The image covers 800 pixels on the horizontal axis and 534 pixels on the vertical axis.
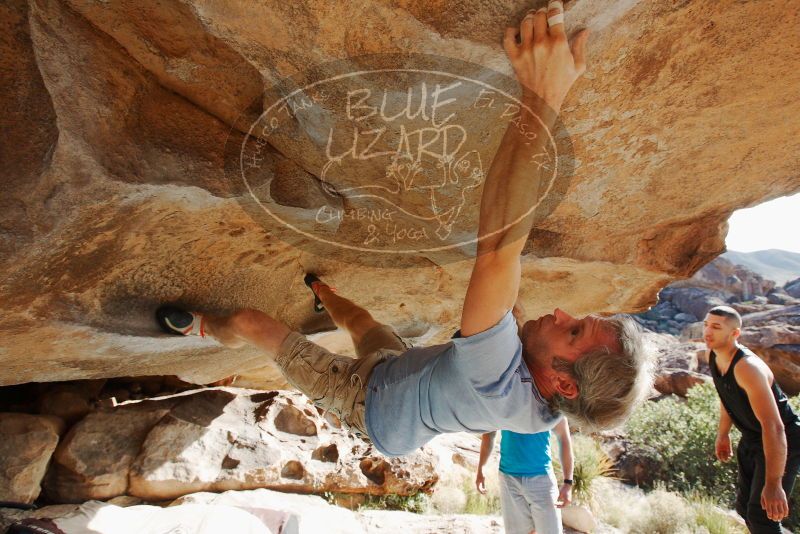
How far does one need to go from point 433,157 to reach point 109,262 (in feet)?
5.69

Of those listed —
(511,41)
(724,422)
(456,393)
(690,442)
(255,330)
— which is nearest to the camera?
(511,41)

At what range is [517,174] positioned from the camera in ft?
5.22

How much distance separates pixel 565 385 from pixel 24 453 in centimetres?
415

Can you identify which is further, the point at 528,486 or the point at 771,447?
the point at 528,486

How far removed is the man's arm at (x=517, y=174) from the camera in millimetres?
1514

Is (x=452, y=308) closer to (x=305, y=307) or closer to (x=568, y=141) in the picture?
(x=305, y=307)

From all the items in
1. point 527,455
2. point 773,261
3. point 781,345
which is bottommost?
point 527,455

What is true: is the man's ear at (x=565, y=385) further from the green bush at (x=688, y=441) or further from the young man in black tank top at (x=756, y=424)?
the green bush at (x=688, y=441)

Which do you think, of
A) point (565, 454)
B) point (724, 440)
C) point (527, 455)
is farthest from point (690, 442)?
point (527, 455)

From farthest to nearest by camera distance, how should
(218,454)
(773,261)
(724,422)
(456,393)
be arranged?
(773,261)
(218,454)
(724,422)
(456,393)

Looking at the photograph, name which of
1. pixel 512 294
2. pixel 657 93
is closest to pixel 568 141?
pixel 657 93

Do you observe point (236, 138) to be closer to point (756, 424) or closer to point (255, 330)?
point (255, 330)

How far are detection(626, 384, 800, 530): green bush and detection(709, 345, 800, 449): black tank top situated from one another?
19.7ft

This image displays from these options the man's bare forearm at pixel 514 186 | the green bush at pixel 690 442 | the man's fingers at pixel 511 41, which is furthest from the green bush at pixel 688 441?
the man's fingers at pixel 511 41
